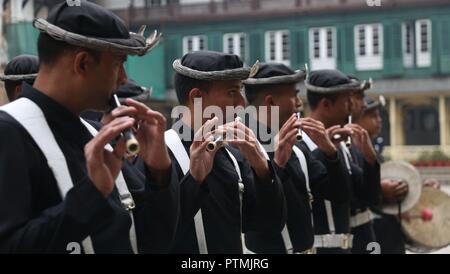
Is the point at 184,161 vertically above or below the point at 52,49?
below

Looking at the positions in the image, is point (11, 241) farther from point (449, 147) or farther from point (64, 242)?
point (449, 147)

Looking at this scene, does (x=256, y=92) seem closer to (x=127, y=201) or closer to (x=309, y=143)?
(x=309, y=143)

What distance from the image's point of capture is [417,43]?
715 centimetres

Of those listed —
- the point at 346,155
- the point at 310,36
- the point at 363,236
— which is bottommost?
the point at 363,236

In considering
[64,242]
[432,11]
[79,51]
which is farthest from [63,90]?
[432,11]

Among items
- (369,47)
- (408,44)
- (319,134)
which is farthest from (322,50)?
(408,44)

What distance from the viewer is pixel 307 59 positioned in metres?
5.47

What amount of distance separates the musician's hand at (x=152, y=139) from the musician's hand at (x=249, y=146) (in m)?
0.51

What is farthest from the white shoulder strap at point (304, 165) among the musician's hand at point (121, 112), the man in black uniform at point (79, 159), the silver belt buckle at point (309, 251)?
the musician's hand at point (121, 112)

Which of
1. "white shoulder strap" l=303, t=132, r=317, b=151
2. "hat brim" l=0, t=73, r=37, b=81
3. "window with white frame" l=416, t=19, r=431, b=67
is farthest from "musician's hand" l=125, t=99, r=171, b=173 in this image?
"window with white frame" l=416, t=19, r=431, b=67

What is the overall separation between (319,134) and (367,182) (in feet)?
3.80

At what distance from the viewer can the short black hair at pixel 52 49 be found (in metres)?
2.03

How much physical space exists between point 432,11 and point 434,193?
1.44 meters

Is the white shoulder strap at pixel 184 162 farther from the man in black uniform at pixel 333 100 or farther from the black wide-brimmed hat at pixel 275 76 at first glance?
the man in black uniform at pixel 333 100
